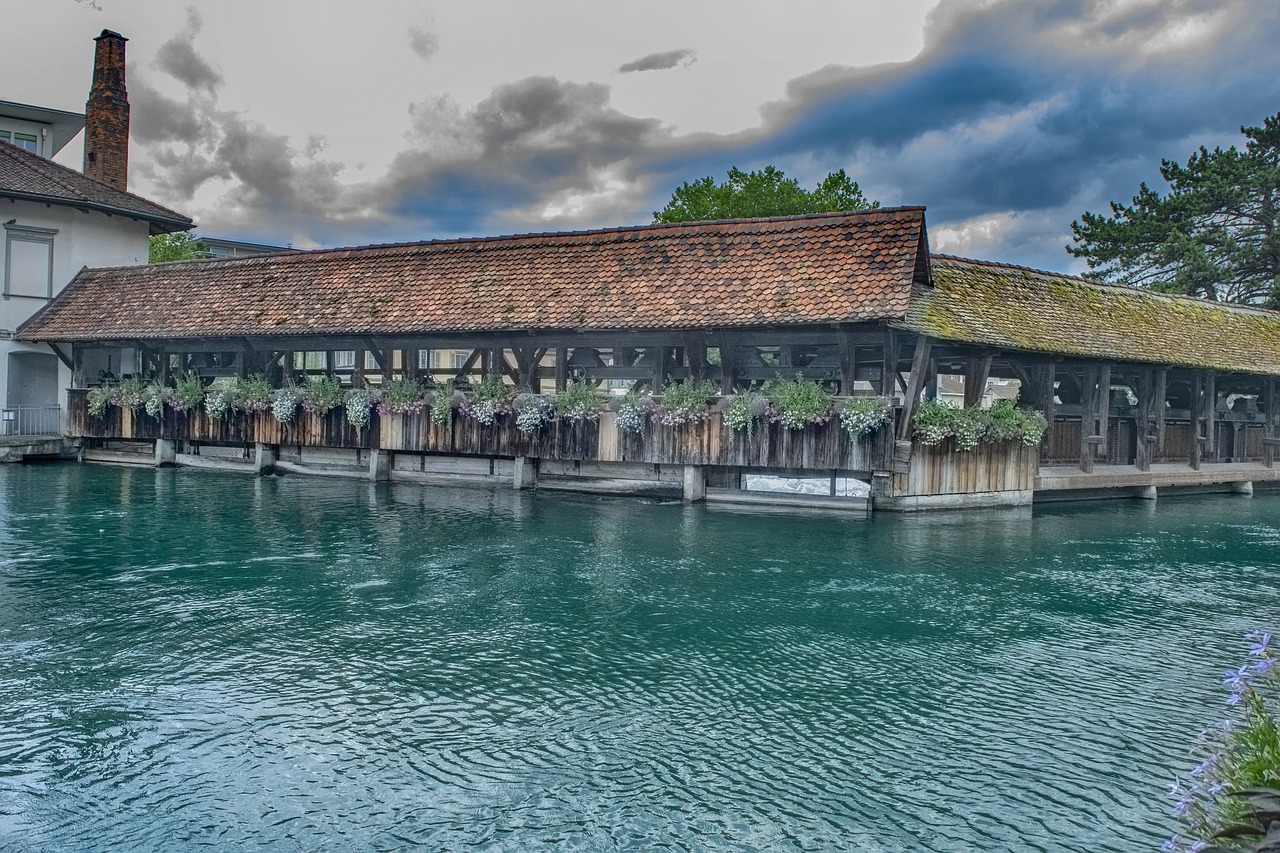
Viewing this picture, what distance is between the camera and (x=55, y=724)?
5184mm

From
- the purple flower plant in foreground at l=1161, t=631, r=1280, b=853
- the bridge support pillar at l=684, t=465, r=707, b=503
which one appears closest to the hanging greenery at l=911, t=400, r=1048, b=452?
the bridge support pillar at l=684, t=465, r=707, b=503

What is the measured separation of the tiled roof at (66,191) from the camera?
20547mm

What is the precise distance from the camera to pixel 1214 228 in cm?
2612

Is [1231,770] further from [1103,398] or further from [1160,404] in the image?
[1160,404]

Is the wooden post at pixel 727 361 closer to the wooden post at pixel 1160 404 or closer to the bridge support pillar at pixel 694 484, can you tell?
the bridge support pillar at pixel 694 484

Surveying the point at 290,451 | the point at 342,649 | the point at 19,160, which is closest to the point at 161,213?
the point at 19,160

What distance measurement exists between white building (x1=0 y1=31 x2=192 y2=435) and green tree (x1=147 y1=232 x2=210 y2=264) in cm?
1349

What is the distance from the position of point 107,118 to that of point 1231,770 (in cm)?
2756

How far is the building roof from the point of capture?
25.2 m

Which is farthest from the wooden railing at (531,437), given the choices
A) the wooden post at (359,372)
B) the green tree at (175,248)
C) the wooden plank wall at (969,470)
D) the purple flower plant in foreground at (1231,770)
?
the green tree at (175,248)

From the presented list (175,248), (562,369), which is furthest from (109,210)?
(175,248)

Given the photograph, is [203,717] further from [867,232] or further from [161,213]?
[161,213]

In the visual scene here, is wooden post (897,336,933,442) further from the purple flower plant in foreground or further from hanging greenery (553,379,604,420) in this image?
the purple flower plant in foreground

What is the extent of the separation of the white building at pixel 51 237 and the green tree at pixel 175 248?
44.3ft
